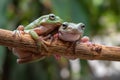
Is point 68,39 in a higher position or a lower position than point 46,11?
lower

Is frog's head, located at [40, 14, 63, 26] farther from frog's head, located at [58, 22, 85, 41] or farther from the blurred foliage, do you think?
the blurred foliage

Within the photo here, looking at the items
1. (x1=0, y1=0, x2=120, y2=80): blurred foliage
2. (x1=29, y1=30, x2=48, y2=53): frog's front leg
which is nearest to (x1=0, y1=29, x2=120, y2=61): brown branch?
(x1=29, y1=30, x2=48, y2=53): frog's front leg

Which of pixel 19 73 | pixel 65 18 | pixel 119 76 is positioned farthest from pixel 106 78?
pixel 65 18

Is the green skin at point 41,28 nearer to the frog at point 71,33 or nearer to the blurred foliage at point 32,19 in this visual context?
the frog at point 71,33

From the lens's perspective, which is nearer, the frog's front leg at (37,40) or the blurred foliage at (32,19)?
the frog's front leg at (37,40)

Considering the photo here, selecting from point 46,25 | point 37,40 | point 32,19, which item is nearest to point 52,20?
point 46,25

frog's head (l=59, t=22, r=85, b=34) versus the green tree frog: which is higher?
the green tree frog

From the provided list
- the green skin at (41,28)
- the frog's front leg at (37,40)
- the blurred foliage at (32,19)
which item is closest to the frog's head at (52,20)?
the green skin at (41,28)

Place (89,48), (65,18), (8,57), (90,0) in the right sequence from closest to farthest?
1. (89,48)
2. (65,18)
3. (8,57)
4. (90,0)

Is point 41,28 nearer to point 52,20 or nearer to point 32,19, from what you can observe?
point 52,20

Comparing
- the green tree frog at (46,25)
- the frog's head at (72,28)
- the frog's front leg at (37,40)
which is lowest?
the frog's front leg at (37,40)

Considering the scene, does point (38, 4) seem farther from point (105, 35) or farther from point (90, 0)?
point (105, 35)
